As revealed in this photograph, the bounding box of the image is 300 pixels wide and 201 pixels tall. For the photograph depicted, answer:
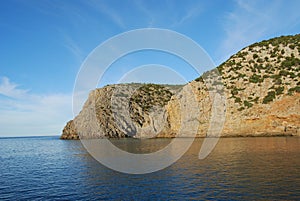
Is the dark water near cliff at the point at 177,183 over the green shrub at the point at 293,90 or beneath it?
beneath

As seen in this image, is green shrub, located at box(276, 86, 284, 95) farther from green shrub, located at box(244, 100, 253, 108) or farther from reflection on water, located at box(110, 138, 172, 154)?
reflection on water, located at box(110, 138, 172, 154)

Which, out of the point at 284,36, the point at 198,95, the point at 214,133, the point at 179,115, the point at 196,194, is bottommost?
the point at 196,194

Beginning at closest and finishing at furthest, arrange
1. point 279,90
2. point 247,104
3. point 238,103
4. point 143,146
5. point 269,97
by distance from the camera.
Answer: point 143,146, point 279,90, point 269,97, point 247,104, point 238,103

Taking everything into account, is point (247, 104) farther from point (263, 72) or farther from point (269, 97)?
point (263, 72)

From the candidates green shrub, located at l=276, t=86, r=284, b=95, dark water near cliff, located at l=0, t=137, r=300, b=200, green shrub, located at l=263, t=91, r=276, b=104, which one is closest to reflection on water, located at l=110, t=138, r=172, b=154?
dark water near cliff, located at l=0, t=137, r=300, b=200

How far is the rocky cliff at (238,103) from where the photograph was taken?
76438 mm

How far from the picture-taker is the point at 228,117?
83.4 meters

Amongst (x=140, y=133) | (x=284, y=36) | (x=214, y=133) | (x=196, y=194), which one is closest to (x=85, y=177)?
(x=196, y=194)

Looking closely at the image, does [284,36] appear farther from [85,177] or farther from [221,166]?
[85,177]

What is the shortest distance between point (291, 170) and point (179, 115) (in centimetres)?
7215

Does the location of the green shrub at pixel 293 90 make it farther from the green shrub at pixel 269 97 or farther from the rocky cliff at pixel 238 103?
the green shrub at pixel 269 97

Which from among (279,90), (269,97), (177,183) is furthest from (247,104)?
(177,183)

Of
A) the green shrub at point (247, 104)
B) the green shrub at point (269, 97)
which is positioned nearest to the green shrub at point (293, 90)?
the green shrub at point (269, 97)

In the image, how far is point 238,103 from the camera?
3327 inches
